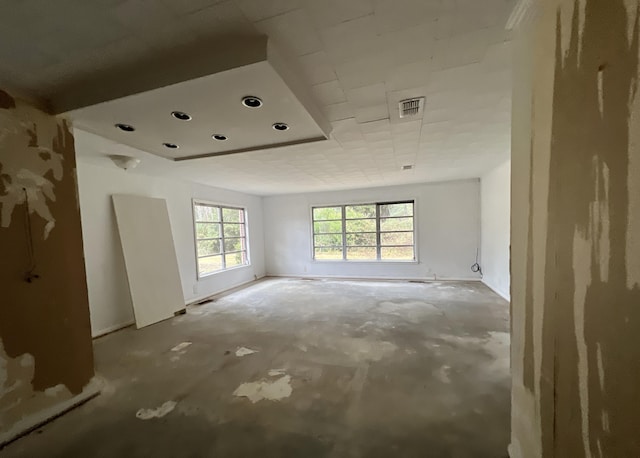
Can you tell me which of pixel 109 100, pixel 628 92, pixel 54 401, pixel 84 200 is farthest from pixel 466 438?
pixel 84 200

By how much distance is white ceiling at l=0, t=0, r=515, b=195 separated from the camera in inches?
44.6

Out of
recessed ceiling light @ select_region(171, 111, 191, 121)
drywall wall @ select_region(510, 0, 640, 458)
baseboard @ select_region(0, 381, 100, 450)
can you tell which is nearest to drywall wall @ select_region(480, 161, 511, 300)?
drywall wall @ select_region(510, 0, 640, 458)

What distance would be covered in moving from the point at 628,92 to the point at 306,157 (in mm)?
3020

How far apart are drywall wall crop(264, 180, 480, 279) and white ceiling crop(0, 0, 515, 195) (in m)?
3.69

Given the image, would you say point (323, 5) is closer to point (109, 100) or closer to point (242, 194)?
point (109, 100)

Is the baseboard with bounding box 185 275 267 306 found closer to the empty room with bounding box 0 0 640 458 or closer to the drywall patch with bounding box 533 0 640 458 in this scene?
the empty room with bounding box 0 0 640 458

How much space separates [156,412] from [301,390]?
3.64 feet

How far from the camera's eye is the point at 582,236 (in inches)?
32.5

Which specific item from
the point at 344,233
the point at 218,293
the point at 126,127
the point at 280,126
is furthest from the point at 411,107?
the point at 218,293

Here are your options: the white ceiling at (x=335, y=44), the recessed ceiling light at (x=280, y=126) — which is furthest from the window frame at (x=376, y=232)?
the recessed ceiling light at (x=280, y=126)

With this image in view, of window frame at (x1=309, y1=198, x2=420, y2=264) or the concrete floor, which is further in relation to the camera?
window frame at (x1=309, y1=198, x2=420, y2=264)

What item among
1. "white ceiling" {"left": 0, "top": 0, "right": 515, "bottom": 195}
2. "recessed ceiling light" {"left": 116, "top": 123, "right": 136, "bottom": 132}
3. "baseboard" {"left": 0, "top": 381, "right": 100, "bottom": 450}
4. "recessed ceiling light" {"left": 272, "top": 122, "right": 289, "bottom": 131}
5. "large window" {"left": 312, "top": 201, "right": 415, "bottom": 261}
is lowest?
"baseboard" {"left": 0, "top": 381, "right": 100, "bottom": 450}

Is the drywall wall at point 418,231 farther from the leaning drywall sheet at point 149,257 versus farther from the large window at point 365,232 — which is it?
the leaning drywall sheet at point 149,257

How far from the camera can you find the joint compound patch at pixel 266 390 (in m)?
2.05
